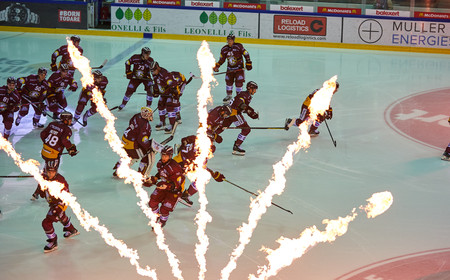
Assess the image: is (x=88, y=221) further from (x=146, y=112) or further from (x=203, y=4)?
(x=203, y=4)

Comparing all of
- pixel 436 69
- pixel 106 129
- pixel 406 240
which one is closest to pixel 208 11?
pixel 436 69

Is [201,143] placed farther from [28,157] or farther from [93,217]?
[28,157]

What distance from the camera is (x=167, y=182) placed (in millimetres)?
8547

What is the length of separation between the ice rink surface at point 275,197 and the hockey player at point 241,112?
0.28 metres

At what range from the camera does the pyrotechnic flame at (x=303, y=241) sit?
8.00 metres

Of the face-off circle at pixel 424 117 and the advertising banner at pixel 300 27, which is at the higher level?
the advertising banner at pixel 300 27

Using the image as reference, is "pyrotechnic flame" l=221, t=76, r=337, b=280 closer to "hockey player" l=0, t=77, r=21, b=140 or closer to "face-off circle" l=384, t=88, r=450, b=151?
"face-off circle" l=384, t=88, r=450, b=151

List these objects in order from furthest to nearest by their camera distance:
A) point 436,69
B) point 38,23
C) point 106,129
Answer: point 38,23 < point 436,69 < point 106,129

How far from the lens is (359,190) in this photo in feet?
34.4

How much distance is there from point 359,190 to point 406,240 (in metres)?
1.82

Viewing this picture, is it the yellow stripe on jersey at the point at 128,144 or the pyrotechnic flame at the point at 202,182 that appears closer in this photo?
the pyrotechnic flame at the point at 202,182

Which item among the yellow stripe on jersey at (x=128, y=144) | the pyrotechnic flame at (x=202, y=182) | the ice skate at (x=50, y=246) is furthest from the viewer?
the yellow stripe on jersey at (x=128, y=144)

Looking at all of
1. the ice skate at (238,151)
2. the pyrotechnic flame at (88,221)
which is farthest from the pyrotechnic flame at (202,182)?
the ice skate at (238,151)

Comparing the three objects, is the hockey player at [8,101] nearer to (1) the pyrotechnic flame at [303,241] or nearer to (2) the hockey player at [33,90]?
(2) the hockey player at [33,90]
